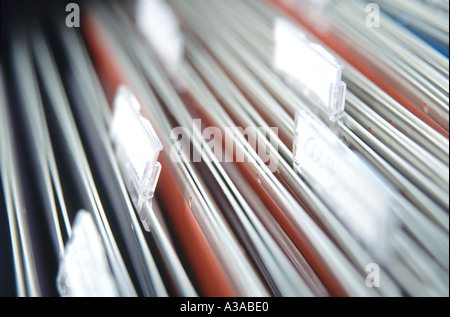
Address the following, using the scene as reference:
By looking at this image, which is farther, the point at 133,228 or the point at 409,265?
the point at 133,228

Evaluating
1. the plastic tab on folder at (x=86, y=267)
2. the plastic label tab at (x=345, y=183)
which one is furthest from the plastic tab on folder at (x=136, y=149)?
the plastic label tab at (x=345, y=183)

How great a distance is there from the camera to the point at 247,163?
2.94 ft

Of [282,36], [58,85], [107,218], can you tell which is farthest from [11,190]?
[282,36]

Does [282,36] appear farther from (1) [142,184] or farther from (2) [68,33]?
(2) [68,33]

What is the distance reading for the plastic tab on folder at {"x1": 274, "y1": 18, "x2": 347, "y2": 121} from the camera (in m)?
0.82

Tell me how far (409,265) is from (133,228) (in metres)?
0.52

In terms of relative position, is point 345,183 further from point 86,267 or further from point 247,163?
point 86,267

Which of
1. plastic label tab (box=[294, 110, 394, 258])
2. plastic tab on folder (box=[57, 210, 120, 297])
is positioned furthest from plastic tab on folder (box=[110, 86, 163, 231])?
plastic label tab (box=[294, 110, 394, 258])

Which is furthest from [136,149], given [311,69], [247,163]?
[311,69]

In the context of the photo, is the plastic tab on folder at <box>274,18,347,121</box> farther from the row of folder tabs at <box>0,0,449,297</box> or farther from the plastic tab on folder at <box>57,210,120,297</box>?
the plastic tab on folder at <box>57,210,120,297</box>

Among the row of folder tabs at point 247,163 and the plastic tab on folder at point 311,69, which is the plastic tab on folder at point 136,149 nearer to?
the row of folder tabs at point 247,163

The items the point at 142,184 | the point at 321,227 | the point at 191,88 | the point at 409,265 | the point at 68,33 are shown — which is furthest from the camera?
the point at 68,33

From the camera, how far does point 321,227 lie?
2.49ft

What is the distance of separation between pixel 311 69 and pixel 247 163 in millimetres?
225
